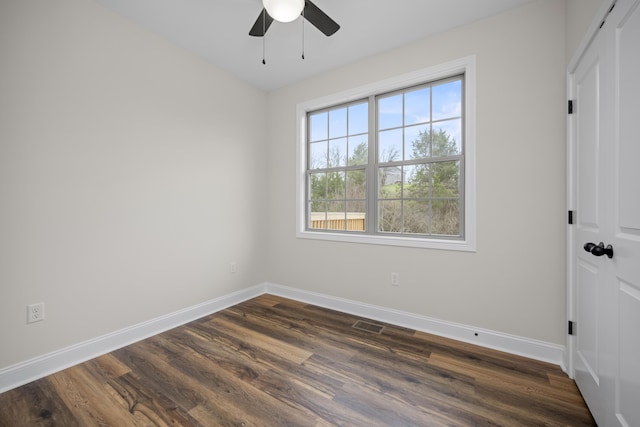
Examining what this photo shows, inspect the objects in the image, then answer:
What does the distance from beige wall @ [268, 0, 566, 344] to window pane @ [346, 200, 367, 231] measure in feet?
1.53

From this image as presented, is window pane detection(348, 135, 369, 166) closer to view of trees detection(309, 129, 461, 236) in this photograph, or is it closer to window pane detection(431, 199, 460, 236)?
view of trees detection(309, 129, 461, 236)

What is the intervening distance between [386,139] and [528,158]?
4.17ft

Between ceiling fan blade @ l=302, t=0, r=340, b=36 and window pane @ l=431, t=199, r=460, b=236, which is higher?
ceiling fan blade @ l=302, t=0, r=340, b=36

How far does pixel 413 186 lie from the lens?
8.96 ft

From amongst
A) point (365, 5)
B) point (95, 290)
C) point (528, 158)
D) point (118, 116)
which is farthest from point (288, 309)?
point (365, 5)

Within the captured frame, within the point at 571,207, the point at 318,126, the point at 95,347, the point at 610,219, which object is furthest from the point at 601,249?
the point at 95,347

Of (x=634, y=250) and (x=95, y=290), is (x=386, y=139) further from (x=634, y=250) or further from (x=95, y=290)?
(x=95, y=290)

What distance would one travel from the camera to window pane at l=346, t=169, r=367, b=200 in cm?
305

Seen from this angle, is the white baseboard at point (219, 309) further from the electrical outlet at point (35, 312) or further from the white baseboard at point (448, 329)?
the electrical outlet at point (35, 312)

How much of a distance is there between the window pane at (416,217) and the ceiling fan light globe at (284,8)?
1.90 m

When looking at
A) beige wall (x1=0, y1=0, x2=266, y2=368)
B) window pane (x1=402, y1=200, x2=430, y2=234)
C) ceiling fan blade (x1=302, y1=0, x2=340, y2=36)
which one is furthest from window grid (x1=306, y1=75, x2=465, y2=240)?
beige wall (x1=0, y1=0, x2=266, y2=368)

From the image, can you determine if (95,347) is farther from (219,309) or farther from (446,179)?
(446,179)

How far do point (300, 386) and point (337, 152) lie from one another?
8.00 ft

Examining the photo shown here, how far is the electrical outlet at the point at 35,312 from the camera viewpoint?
1804mm
